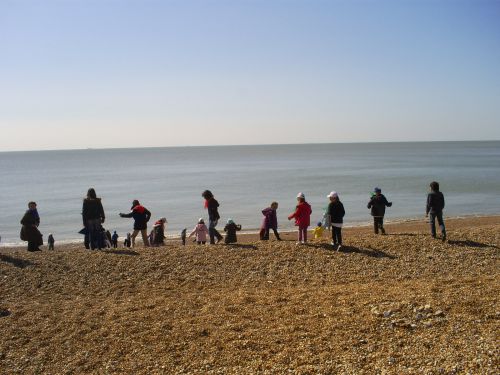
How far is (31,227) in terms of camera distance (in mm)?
13992

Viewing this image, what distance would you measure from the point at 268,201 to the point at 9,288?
A: 33.6m

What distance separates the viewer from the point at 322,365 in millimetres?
6848

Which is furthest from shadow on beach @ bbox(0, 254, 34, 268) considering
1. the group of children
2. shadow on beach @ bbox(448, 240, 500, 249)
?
shadow on beach @ bbox(448, 240, 500, 249)

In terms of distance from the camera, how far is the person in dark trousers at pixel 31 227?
13.8 meters

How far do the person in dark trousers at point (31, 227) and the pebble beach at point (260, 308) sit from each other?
87cm

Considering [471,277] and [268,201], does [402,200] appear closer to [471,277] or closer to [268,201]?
[268,201]

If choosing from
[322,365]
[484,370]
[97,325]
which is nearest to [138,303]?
[97,325]

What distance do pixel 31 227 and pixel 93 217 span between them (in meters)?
2.07

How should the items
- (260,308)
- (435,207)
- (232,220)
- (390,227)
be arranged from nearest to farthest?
(260,308), (435,207), (232,220), (390,227)

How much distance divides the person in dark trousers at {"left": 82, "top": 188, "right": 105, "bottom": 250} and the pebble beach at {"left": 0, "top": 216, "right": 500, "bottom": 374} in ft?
2.53

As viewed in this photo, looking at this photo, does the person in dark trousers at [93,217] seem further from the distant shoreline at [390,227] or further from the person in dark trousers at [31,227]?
the distant shoreline at [390,227]

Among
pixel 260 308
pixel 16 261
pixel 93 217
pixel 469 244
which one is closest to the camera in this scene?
pixel 260 308

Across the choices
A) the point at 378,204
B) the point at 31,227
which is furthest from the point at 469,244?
the point at 31,227

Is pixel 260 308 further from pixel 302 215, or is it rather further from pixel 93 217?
pixel 93 217
